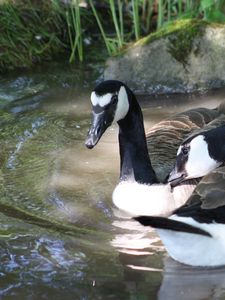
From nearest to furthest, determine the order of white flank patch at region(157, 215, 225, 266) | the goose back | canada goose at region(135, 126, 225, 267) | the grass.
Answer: canada goose at region(135, 126, 225, 267) < white flank patch at region(157, 215, 225, 266) < the goose back < the grass

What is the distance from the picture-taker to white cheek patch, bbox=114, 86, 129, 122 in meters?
7.00

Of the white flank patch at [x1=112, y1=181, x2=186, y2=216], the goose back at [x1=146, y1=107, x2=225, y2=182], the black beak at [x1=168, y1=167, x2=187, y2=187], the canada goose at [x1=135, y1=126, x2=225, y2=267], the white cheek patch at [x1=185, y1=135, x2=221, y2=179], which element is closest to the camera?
the canada goose at [x1=135, y1=126, x2=225, y2=267]

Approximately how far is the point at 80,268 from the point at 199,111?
3.17 metres

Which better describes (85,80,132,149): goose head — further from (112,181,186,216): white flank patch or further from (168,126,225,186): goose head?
(168,126,225,186): goose head

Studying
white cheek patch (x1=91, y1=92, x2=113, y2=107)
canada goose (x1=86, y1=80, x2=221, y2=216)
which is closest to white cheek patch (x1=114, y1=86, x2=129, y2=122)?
canada goose (x1=86, y1=80, x2=221, y2=216)

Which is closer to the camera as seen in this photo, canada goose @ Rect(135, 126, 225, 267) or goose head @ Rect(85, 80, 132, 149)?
canada goose @ Rect(135, 126, 225, 267)

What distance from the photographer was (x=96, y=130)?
22.2 ft

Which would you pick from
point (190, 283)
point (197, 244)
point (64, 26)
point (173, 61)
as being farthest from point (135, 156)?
point (64, 26)

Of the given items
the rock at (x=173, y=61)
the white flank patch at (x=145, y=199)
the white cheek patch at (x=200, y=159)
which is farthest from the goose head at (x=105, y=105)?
the rock at (x=173, y=61)

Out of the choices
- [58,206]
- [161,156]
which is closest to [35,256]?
[58,206]

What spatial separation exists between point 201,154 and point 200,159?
0.04m

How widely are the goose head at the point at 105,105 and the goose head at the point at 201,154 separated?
0.74m

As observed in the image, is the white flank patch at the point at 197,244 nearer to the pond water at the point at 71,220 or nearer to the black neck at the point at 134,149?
the pond water at the point at 71,220

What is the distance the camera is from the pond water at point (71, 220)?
18.1 ft
